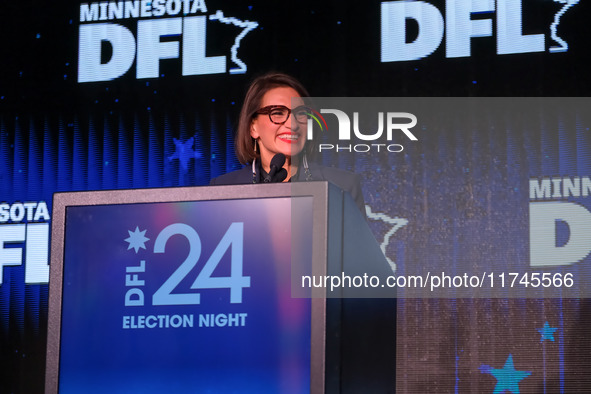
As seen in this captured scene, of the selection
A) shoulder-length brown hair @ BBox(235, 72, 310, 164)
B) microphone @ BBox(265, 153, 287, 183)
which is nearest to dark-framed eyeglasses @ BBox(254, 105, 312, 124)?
shoulder-length brown hair @ BBox(235, 72, 310, 164)

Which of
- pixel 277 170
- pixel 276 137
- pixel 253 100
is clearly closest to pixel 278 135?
pixel 276 137

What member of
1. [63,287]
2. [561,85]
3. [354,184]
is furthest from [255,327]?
[561,85]

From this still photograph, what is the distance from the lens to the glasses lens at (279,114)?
153cm

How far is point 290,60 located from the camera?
376cm

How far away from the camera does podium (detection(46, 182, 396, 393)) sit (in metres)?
0.78

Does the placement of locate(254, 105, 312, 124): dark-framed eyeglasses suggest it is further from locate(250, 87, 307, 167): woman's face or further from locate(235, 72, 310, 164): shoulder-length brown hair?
locate(235, 72, 310, 164): shoulder-length brown hair

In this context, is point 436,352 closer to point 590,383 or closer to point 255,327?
point 590,383

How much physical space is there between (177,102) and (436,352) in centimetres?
167

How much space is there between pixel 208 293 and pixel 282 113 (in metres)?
0.76

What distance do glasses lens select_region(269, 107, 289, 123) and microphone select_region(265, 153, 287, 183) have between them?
17.4 inches

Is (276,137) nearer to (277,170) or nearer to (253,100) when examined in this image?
(253,100)

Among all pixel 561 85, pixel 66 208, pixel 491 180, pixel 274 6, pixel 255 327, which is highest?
pixel 274 6

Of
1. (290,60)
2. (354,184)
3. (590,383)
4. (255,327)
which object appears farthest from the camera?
(290,60)

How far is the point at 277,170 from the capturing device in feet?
3.54
